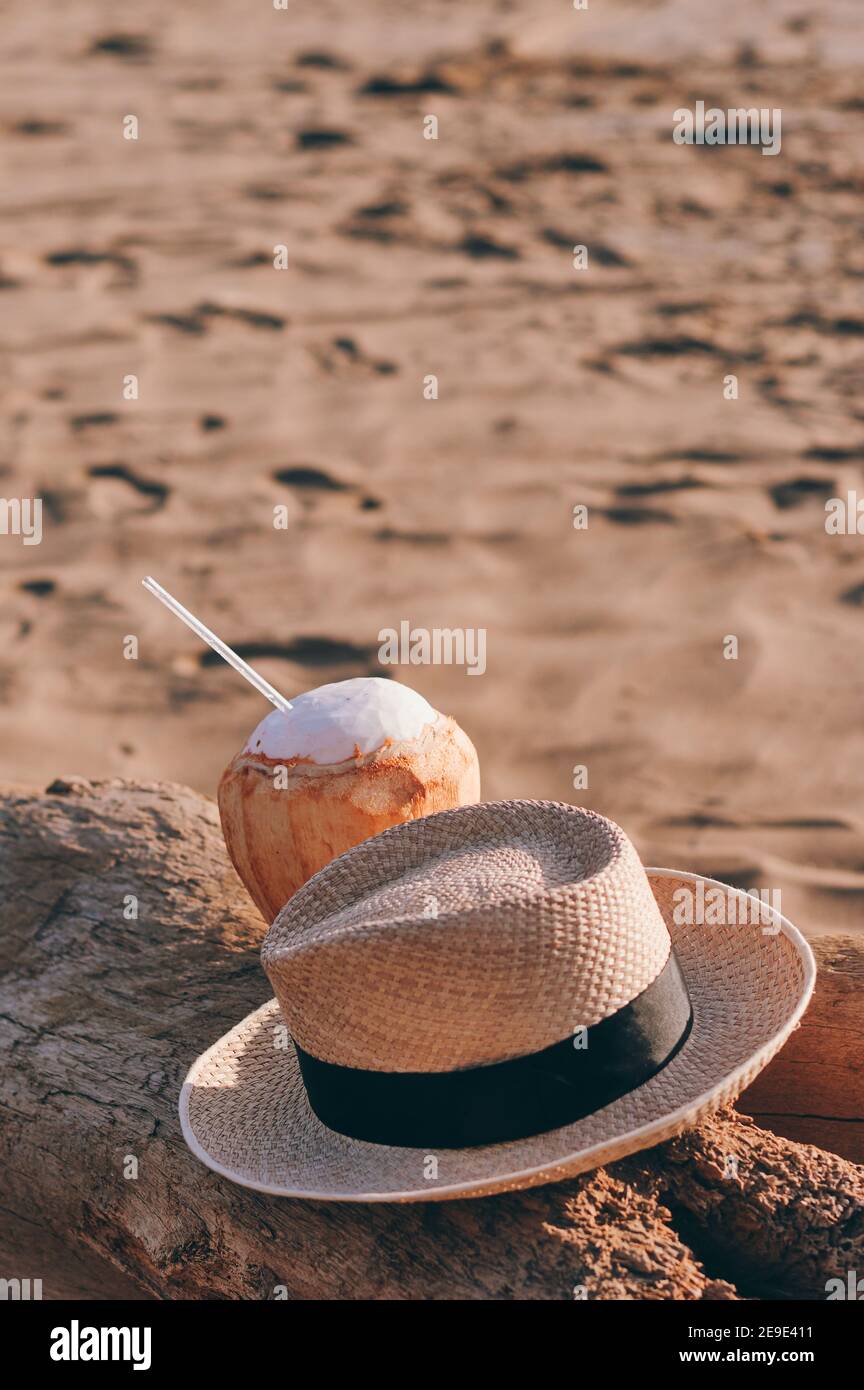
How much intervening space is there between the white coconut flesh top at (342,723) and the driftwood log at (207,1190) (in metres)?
0.40

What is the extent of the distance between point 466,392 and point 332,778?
359 centimetres

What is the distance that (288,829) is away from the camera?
84.3 inches

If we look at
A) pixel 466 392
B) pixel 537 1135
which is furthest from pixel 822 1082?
pixel 466 392

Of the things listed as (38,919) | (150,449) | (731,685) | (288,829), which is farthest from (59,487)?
(288,829)

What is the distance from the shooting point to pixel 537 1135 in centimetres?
166

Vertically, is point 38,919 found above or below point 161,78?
below

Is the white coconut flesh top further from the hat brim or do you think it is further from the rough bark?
the rough bark

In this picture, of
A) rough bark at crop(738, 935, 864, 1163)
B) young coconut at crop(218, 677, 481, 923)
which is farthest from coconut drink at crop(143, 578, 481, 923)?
rough bark at crop(738, 935, 864, 1163)

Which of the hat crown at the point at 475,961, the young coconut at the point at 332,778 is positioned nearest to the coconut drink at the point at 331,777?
the young coconut at the point at 332,778

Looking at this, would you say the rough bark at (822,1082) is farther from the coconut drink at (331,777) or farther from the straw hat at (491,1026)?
the coconut drink at (331,777)

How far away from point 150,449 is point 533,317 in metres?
1.62

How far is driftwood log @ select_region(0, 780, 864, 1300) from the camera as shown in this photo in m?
1.77

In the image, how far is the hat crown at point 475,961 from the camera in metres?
1.63

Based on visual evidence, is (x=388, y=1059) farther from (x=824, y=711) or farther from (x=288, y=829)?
(x=824, y=711)
